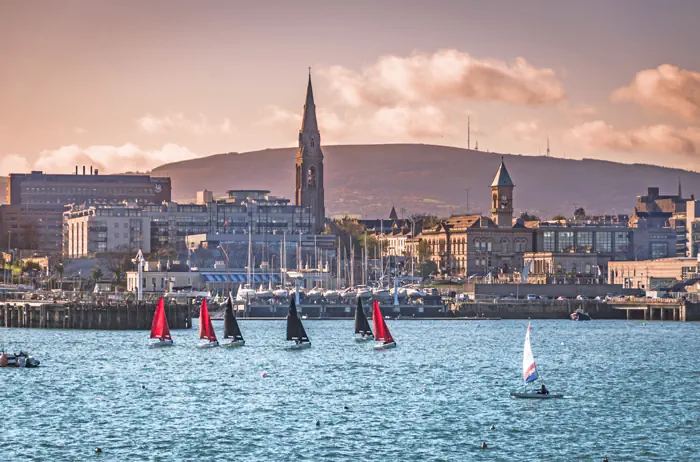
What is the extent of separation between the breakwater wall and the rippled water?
23.4 meters

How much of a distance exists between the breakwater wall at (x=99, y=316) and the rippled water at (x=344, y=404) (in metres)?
23.4

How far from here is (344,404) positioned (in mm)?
78750

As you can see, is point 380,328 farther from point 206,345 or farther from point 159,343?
point 159,343

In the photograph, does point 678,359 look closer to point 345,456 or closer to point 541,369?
point 541,369

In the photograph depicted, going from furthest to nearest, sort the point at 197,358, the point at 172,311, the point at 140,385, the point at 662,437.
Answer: the point at 172,311
the point at 197,358
the point at 140,385
the point at 662,437

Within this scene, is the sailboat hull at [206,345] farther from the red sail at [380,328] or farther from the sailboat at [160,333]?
the red sail at [380,328]

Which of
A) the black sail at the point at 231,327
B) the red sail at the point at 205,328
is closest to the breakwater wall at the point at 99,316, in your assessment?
the red sail at the point at 205,328

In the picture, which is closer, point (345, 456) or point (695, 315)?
point (345, 456)

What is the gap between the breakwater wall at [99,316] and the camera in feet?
502

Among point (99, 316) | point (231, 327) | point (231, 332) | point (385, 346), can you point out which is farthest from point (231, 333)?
point (99, 316)

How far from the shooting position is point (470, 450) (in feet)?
209

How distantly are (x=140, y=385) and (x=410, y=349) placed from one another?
125 ft

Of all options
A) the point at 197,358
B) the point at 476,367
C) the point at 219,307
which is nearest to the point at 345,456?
the point at 476,367

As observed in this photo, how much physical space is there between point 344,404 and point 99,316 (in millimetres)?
78383
